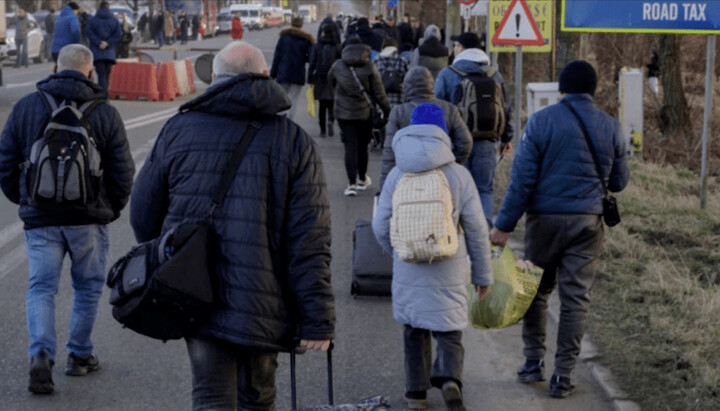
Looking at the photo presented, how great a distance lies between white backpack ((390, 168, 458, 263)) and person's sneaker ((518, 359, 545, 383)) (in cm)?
121

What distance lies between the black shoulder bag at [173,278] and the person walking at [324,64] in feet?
43.8

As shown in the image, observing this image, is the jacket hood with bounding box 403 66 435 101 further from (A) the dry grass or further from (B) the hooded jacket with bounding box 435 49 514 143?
(A) the dry grass

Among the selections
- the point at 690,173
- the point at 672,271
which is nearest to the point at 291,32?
the point at 690,173

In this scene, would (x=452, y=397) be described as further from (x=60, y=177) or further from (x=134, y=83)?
(x=134, y=83)

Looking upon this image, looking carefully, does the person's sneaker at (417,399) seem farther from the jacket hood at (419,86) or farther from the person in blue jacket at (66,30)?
the person in blue jacket at (66,30)

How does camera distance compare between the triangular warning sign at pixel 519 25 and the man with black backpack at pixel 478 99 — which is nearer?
the man with black backpack at pixel 478 99

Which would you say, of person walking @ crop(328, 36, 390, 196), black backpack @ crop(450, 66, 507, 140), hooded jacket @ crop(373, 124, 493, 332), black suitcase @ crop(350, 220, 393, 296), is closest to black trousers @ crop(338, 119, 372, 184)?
person walking @ crop(328, 36, 390, 196)

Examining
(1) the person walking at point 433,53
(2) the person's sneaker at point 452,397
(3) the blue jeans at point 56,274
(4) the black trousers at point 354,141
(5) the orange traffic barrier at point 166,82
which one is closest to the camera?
(2) the person's sneaker at point 452,397

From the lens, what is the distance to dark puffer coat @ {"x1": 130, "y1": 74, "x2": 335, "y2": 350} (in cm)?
394

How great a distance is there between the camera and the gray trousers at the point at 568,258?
6023mm

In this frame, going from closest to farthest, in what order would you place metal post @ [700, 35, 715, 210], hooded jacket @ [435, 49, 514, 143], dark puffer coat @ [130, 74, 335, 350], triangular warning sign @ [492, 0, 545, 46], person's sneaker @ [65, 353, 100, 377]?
1. dark puffer coat @ [130, 74, 335, 350]
2. person's sneaker @ [65, 353, 100, 377]
3. hooded jacket @ [435, 49, 514, 143]
4. metal post @ [700, 35, 715, 210]
5. triangular warning sign @ [492, 0, 545, 46]

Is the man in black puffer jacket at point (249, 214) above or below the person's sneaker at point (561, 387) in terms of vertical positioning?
above

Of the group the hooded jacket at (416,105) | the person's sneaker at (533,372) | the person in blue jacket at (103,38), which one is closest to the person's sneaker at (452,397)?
the person's sneaker at (533,372)

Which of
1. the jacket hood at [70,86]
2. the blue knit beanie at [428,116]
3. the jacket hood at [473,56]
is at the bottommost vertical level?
the blue knit beanie at [428,116]
